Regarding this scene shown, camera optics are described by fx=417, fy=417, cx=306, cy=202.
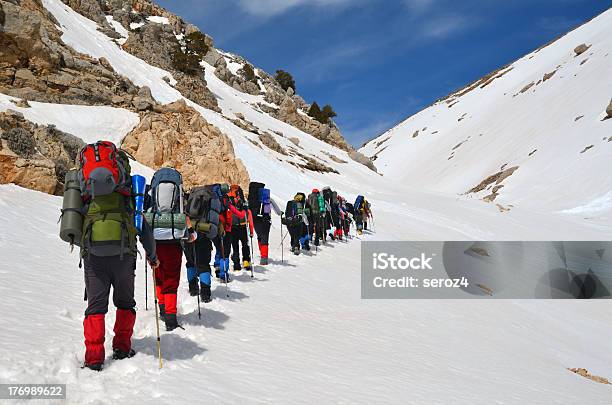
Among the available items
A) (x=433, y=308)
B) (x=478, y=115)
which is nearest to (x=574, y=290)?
(x=433, y=308)

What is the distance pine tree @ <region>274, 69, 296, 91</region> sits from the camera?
91.2 m

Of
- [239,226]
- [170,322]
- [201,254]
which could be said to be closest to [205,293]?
[201,254]

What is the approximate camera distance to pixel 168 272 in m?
5.83

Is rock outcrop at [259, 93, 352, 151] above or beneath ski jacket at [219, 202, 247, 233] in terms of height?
above

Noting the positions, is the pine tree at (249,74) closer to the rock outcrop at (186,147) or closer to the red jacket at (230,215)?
the rock outcrop at (186,147)

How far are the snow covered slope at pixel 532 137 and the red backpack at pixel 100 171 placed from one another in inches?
1678

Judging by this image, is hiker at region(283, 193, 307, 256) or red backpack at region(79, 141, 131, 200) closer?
red backpack at region(79, 141, 131, 200)

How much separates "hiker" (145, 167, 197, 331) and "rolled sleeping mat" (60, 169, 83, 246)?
1.48 metres

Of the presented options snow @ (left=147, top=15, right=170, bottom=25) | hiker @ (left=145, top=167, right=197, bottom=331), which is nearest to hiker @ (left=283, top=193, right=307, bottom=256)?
hiker @ (left=145, top=167, right=197, bottom=331)

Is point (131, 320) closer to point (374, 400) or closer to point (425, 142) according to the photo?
point (374, 400)

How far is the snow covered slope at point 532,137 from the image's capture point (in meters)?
44.5

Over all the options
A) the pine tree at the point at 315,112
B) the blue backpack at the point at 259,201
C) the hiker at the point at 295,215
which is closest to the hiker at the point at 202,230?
the blue backpack at the point at 259,201

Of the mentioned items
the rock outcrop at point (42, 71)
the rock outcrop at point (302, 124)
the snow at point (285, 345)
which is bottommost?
the snow at point (285, 345)

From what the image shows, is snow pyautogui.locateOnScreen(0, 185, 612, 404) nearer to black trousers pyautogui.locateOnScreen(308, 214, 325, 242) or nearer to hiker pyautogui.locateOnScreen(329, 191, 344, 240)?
black trousers pyautogui.locateOnScreen(308, 214, 325, 242)
